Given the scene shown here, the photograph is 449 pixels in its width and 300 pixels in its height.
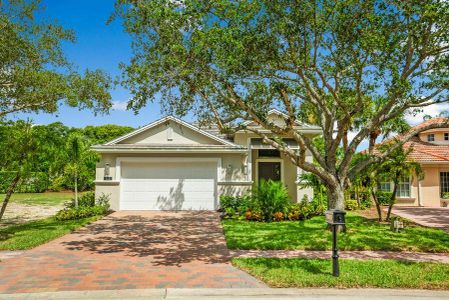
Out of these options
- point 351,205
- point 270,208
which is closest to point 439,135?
point 351,205

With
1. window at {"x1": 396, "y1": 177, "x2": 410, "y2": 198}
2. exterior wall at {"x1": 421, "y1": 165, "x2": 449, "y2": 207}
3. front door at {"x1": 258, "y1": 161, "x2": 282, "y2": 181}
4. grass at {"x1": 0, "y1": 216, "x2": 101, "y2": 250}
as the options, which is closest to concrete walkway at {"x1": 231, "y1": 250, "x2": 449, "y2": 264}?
grass at {"x1": 0, "y1": 216, "x2": 101, "y2": 250}

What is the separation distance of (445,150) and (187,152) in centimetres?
1857

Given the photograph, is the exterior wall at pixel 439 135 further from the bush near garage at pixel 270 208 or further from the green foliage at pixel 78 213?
the green foliage at pixel 78 213

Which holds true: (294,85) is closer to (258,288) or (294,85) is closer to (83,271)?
(258,288)

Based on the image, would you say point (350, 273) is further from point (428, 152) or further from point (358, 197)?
point (428, 152)

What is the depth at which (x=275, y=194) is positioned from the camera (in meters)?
16.2

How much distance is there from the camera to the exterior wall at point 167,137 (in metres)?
19.6

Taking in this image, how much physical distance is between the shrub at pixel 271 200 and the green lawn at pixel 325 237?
123cm

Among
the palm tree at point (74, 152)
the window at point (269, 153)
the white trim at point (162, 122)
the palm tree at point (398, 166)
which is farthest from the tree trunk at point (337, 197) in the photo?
the palm tree at point (74, 152)

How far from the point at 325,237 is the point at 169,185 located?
1003cm

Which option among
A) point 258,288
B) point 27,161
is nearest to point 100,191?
point 27,161

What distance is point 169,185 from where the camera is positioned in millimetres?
19250

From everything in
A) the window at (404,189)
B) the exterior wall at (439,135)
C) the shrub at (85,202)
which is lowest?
the shrub at (85,202)

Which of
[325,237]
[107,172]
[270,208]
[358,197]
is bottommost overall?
[325,237]
